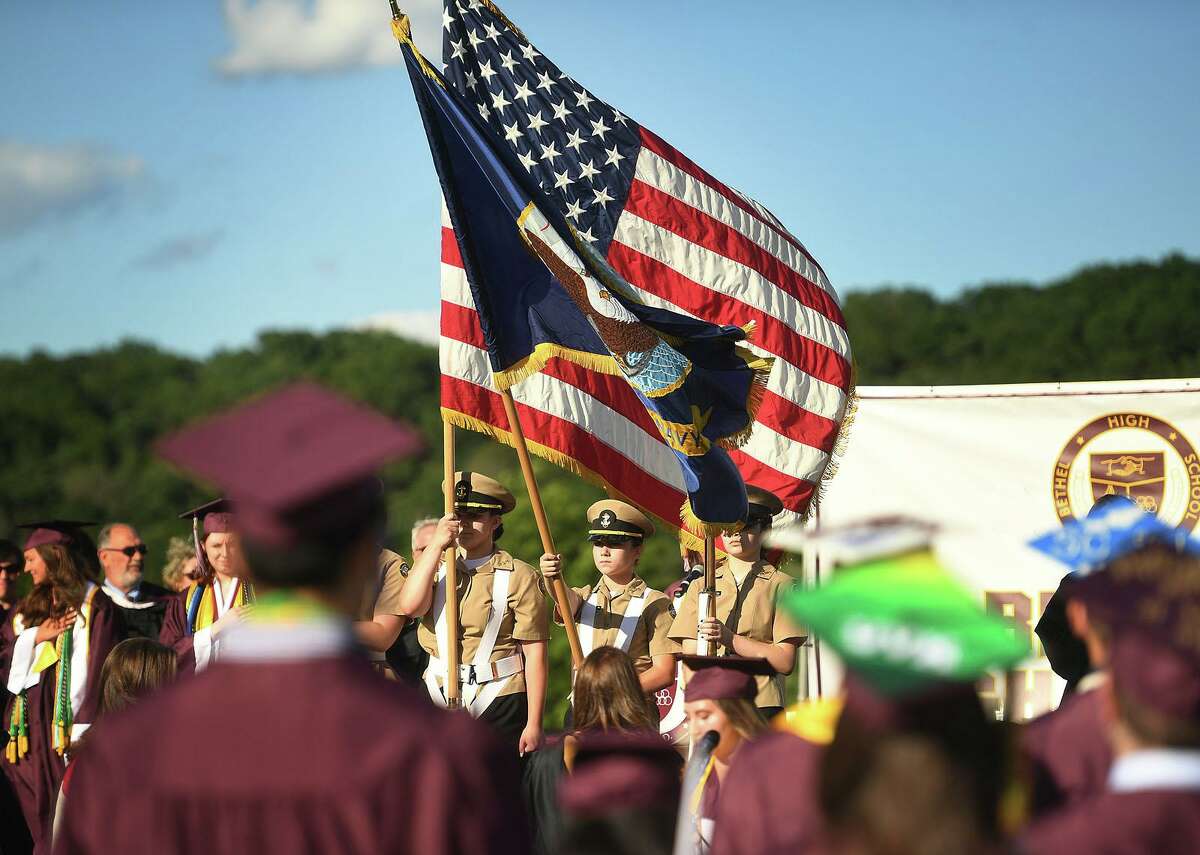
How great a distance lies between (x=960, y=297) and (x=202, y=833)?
56.4 metres

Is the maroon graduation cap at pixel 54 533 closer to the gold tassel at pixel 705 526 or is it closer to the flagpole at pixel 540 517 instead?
the flagpole at pixel 540 517

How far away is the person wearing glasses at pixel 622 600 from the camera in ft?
27.8

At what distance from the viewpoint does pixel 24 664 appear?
890 cm

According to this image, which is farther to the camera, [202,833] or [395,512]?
[395,512]

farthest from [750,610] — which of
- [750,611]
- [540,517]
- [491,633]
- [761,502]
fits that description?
[491,633]

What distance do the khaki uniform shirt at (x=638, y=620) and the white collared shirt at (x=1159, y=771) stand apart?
18.7 ft

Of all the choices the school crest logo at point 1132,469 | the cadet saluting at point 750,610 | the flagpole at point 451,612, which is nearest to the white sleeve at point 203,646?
the flagpole at point 451,612

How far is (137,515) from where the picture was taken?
52.3 metres

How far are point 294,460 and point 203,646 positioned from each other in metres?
5.04

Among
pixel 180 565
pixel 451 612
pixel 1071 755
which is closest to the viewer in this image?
pixel 1071 755

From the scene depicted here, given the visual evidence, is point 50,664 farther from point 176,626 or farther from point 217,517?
point 217,517

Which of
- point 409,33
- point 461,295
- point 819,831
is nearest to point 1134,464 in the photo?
point 461,295

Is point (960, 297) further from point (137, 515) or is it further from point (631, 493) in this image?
point (631, 493)

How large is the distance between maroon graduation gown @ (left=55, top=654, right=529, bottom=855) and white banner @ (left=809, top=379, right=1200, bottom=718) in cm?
700
